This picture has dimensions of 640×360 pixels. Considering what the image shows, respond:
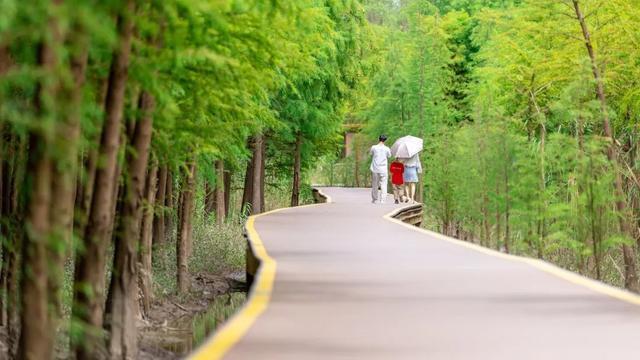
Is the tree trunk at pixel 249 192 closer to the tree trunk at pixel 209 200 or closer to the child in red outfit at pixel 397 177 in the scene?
the tree trunk at pixel 209 200

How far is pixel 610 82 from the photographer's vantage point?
3369 cm

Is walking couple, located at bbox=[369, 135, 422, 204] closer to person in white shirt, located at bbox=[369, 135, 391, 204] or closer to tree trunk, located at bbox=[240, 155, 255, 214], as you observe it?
person in white shirt, located at bbox=[369, 135, 391, 204]

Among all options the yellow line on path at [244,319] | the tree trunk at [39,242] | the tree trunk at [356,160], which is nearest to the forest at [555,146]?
the yellow line on path at [244,319]

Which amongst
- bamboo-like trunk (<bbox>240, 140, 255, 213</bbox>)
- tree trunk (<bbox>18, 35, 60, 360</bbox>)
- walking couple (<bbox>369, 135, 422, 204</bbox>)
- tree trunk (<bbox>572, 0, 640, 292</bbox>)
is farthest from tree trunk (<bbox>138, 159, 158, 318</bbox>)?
bamboo-like trunk (<bbox>240, 140, 255, 213</bbox>)

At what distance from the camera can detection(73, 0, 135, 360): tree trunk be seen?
973 cm

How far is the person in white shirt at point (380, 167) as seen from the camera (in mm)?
35656

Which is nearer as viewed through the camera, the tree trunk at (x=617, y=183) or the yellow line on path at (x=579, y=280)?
the yellow line on path at (x=579, y=280)

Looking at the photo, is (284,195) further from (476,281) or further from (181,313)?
(476,281)

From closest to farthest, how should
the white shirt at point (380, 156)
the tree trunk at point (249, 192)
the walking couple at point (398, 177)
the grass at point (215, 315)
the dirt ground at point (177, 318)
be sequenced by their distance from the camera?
the dirt ground at point (177, 318) → the grass at point (215, 315) → the white shirt at point (380, 156) → the walking couple at point (398, 177) → the tree trunk at point (249, 192)

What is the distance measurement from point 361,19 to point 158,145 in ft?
77.5

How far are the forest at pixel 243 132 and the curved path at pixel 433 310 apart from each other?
62.1 inches

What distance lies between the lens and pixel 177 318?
21812mm

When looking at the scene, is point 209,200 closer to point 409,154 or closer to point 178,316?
point 409,154

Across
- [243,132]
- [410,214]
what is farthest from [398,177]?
[243,132]
